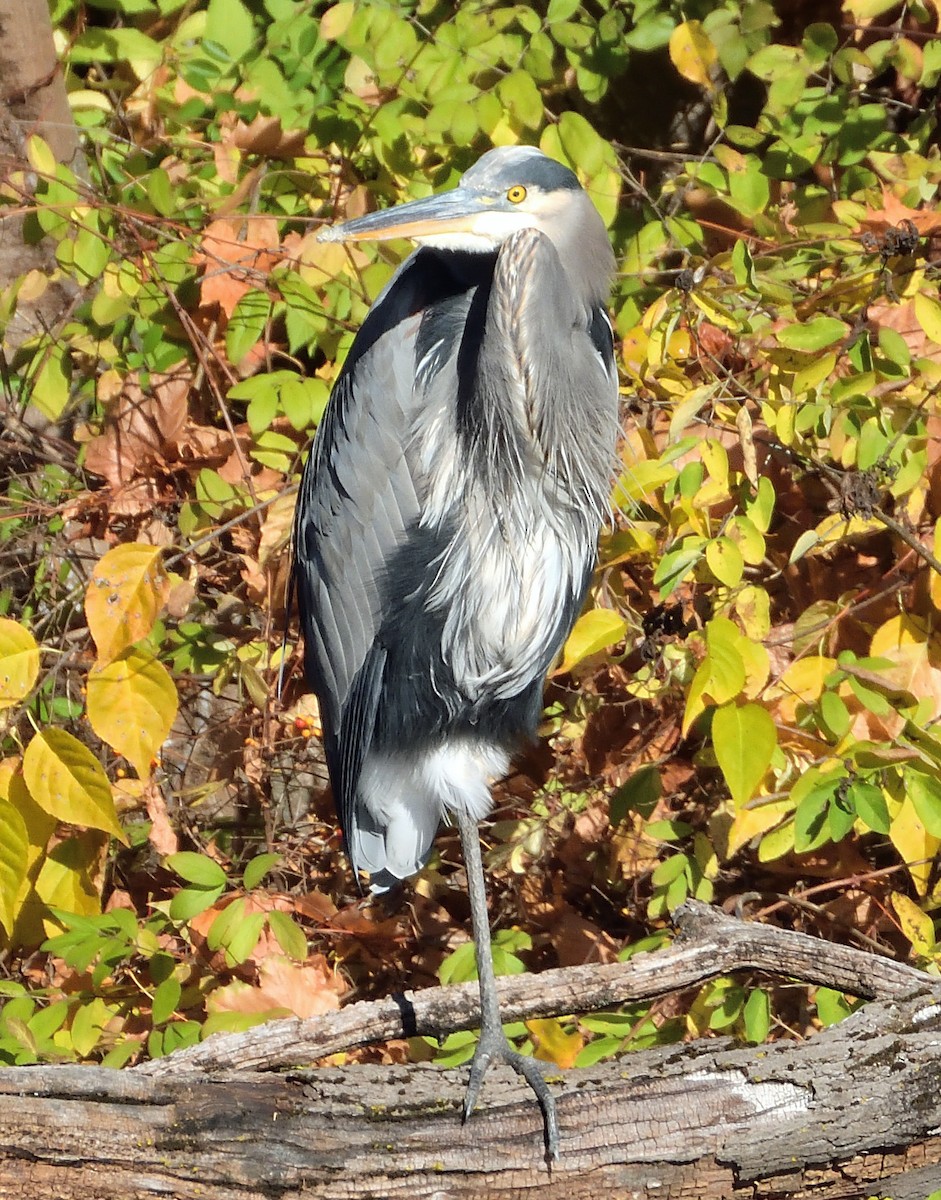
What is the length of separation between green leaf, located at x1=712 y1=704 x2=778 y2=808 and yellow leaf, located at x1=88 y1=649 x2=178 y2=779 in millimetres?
969

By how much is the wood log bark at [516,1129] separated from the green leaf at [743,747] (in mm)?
375

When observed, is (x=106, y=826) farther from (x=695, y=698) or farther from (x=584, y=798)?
(x=584, y=798)

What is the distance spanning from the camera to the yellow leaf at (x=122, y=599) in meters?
2.29

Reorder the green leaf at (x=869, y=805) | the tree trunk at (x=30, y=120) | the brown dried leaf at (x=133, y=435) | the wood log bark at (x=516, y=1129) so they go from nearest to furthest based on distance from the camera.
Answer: the wood log bark at (x=516, y=1129), the green leaf at (x=869, y=805), the brown dried leaf at (x=133, y=435), the tree trunk at (x=30, y=120)

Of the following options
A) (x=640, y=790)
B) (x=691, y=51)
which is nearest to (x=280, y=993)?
(x=640, y=790)

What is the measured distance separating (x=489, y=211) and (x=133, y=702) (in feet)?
3.45

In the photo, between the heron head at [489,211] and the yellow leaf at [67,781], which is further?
the yellow leaf at [67,781]

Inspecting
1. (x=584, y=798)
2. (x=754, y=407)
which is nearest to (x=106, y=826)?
(x=584, y=798)

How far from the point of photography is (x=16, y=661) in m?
2.21

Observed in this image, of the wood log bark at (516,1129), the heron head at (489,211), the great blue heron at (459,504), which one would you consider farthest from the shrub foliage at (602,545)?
the wood log bark at (516,1129)

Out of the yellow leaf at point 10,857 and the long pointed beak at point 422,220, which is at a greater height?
the long pointed beak at point 422,220

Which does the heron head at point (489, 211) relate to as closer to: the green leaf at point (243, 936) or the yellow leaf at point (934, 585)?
the yellow leaf at point (934, 585)

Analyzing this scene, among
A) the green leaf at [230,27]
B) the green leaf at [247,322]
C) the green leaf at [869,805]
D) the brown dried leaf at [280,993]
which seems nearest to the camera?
the green leaf at [869,805]

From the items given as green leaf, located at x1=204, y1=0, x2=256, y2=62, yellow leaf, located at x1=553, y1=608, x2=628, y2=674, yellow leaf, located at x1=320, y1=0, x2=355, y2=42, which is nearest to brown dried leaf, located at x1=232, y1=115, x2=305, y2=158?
green leaf, located at x1=204, y1=0, x2=256, y2=62
